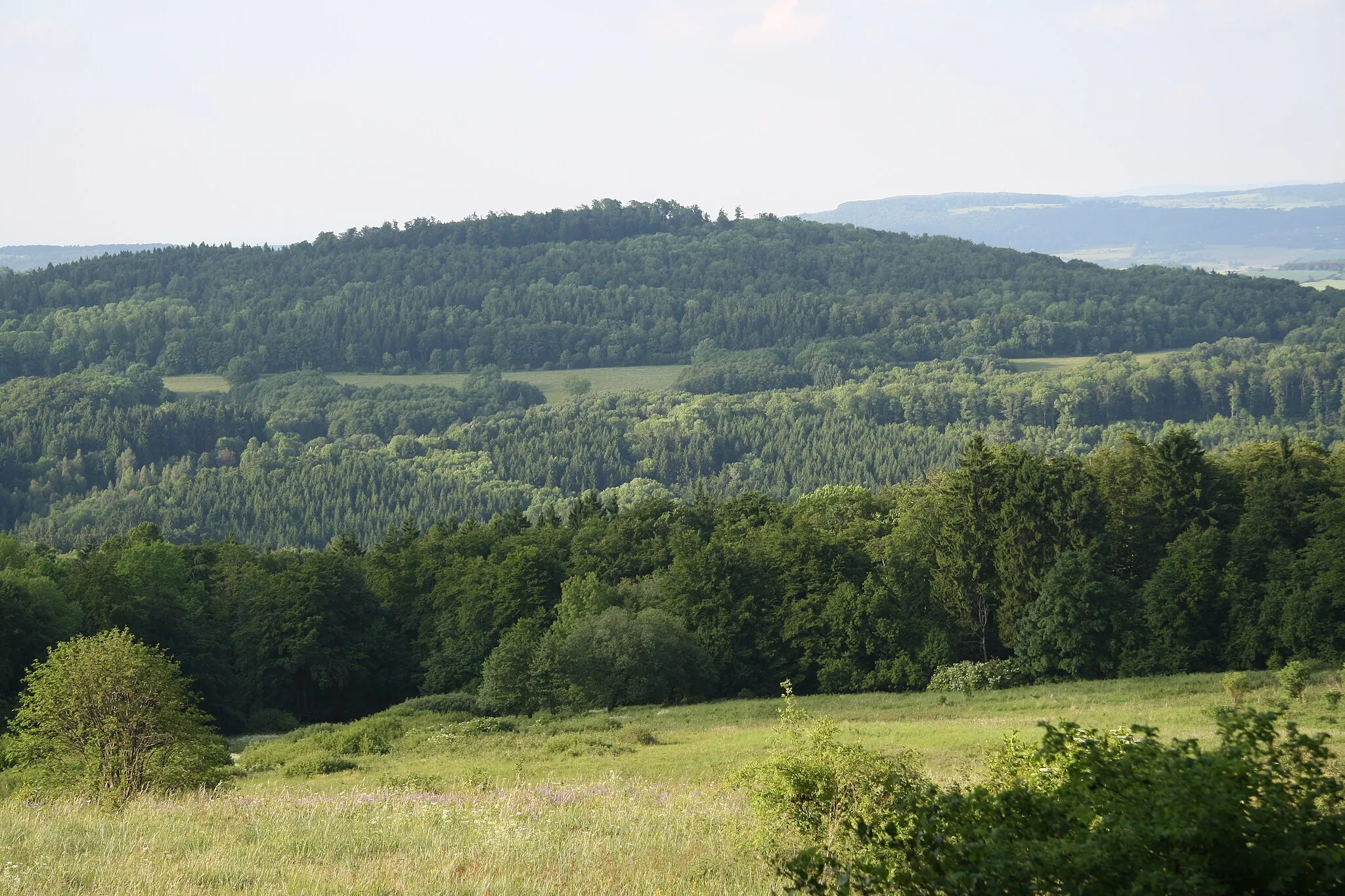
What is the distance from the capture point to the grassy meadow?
1466cm

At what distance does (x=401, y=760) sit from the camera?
149 feet

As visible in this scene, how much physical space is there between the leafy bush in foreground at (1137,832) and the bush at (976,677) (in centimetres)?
5882

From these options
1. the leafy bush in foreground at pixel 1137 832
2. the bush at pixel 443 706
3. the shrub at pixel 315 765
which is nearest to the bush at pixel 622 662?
the bush at pixel 443 706

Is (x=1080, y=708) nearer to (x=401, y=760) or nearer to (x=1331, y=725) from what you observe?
(x=1331, y=725)

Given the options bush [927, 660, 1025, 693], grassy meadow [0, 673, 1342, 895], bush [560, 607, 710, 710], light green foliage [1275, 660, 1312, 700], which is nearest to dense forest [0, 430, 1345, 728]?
bush [560, 607, 710, 710]

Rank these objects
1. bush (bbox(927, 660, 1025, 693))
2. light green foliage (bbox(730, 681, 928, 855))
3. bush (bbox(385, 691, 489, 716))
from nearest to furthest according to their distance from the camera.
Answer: light green foliage (bbox(730, 681, 928, 855)) < bush (bbox(385, 691, 489, 716)) < bush (bbox(927, 660, 1025, 693))

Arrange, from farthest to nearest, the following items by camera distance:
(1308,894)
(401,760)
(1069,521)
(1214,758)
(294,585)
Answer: (294,585) → (1069,521) → (401,760) → (1214,758) → (1308,894)

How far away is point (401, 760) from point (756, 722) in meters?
17.6

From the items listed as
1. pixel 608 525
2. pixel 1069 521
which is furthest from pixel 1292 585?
pixel 608 525

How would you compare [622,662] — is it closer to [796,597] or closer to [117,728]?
[796,597]

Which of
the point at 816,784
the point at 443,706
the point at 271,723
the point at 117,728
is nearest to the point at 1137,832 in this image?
the point at 816,784

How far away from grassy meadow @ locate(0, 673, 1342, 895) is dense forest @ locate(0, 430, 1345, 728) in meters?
22.6

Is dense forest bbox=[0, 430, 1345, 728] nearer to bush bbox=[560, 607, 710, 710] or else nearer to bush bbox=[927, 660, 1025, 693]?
bush bbox=[560, 607, 710, 710]

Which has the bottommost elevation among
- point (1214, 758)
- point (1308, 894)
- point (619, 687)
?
point (619, 687)
